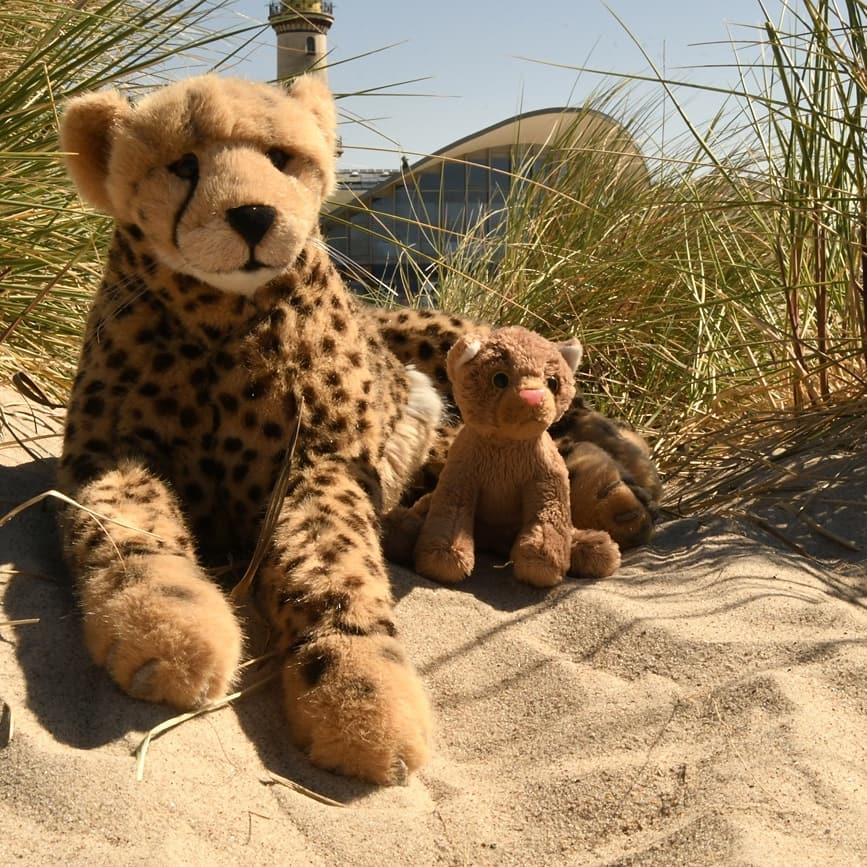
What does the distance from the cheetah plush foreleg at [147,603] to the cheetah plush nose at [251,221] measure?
0.57 meters

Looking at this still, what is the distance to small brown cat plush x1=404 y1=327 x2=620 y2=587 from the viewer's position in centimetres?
250

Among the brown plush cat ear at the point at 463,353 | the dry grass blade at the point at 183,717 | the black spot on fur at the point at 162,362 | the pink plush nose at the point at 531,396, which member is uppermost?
the brown plush cat ear at the point at 463,353

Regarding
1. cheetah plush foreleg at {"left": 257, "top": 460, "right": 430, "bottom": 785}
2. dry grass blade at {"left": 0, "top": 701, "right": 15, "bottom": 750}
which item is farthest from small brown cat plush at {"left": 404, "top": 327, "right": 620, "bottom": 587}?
dry grass blade at {"left": 0, "top": 701, "right": 15, "bottom": 750}

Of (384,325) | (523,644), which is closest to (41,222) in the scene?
(384,325)

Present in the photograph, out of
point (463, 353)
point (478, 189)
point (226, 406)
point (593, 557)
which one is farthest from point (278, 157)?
point (478, 189)

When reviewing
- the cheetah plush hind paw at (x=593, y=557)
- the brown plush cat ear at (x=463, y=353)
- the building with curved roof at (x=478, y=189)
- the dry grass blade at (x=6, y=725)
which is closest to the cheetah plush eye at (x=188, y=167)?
the brown plush cat ear at (x=463, y=353)

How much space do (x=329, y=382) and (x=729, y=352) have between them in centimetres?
234

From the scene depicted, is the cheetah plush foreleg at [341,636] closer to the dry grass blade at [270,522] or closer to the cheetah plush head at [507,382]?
the dry grass blade at [270,522]

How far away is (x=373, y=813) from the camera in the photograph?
1.66m

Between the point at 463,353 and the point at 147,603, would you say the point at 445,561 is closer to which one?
the point at 463,353

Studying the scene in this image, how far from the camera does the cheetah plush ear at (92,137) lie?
222 cm

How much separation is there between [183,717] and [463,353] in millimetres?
1183

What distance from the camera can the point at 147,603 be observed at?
1792 millimetres

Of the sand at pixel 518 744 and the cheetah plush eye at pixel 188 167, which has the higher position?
the cheetah plush eye at pixel 188 167
